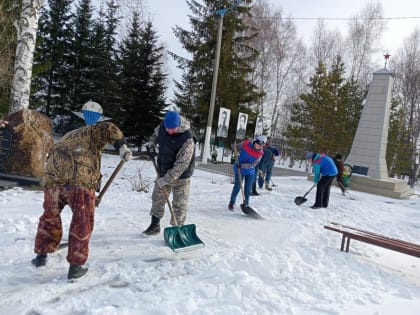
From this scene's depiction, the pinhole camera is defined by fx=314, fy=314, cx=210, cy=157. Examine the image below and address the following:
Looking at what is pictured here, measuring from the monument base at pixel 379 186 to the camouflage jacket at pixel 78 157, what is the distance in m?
11.8

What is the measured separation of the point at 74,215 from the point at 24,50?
570 cm

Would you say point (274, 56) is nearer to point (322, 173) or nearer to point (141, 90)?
point (141, 90)

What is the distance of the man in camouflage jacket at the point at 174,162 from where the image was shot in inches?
148

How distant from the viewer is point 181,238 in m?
3.84

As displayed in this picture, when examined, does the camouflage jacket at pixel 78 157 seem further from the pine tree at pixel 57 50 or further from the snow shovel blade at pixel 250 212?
the pine tree at pixel 57 50

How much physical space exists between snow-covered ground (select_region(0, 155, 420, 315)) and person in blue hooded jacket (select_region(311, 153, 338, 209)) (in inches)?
74.9

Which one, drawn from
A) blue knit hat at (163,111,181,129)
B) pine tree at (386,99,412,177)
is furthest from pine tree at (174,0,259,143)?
blue knit hat at (163,111,181,129)

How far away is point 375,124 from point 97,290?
13.5 metres

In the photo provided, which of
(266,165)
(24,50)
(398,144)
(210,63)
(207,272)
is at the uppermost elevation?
(210,63)

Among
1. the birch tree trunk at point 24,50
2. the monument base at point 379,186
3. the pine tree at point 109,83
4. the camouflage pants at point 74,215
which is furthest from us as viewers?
the pine tree at point 109,83

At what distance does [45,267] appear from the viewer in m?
2.98

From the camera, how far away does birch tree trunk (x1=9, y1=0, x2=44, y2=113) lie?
6793 mm

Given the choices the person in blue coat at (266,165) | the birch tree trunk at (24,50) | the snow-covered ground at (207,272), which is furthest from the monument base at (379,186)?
the birch tree trunk at (24,50)

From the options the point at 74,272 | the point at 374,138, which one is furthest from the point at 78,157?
the point at 374,138
